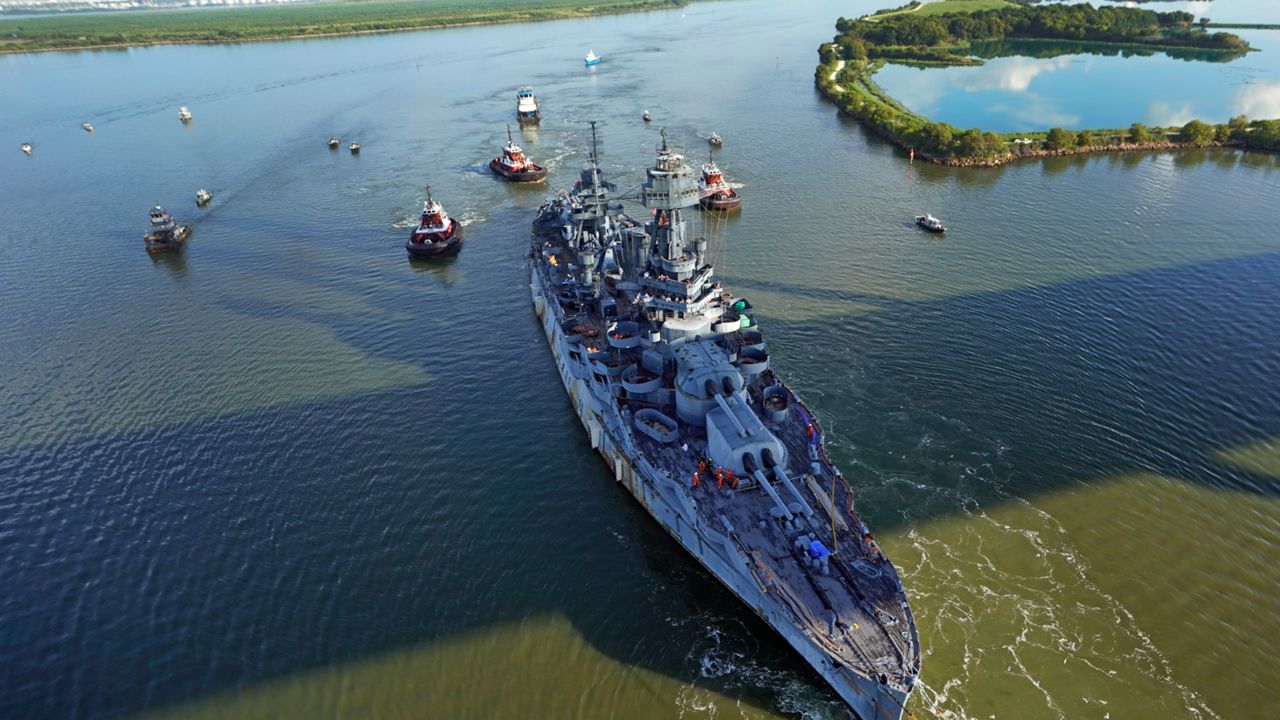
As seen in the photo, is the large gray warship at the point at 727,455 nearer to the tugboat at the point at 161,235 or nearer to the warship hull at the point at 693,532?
the warship hull at the point at 693,532

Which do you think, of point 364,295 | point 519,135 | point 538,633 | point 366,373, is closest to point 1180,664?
point 538,633

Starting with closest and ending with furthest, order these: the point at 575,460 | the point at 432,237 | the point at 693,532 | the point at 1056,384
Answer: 1. the point at 693,532
2. the point at 575,460
3. the point at 1056,384
4. the point at 432,237

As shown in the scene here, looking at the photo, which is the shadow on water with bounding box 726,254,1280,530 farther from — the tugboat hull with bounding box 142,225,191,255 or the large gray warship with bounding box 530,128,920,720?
the tugboat hull with bounding box 142,225,191,255

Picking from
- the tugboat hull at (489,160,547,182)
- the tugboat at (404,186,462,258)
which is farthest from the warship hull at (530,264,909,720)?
the tugboat hull at (489,160,547,182)

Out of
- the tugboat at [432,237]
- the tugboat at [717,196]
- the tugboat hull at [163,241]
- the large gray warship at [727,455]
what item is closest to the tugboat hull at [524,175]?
the tugboat at [432,237]

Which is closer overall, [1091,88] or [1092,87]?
[1091,88]

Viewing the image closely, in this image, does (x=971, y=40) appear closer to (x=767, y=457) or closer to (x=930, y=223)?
(x=930, y=223)

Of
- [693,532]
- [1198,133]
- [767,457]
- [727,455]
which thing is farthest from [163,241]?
[1198,133]
